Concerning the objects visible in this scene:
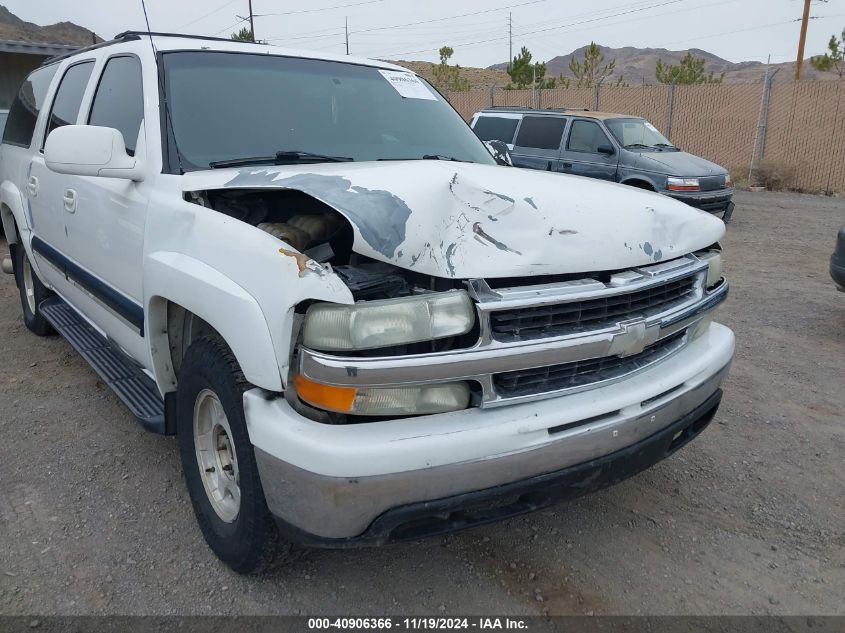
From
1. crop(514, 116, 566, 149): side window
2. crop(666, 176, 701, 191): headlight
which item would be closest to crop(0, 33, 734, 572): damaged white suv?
crop(666, 176, 701, 191): headlight

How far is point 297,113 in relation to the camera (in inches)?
129

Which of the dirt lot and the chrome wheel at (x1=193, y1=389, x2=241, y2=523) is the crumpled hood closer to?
the dirt lot

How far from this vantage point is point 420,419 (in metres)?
2.03

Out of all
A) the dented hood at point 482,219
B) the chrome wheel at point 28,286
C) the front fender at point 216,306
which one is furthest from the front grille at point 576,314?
the chrome wheel at point 28,286

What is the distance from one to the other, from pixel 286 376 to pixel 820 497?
2.64 meters

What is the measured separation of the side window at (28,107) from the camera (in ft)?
15.4

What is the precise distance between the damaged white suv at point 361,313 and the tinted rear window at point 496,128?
31.2ft

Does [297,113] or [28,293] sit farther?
[28,293]

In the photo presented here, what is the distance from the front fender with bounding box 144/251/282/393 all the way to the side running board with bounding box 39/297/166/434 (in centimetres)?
37

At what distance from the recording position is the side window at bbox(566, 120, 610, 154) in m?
11.5

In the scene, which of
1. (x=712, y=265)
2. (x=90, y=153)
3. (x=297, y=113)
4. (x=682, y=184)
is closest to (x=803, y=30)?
(x=682, y=184)

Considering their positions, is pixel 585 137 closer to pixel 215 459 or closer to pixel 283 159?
pixel 283 159

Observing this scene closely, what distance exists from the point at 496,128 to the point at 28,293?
9.18m

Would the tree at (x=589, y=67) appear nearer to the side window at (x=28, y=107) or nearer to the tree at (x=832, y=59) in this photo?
the tree at (x=832, y=59)
